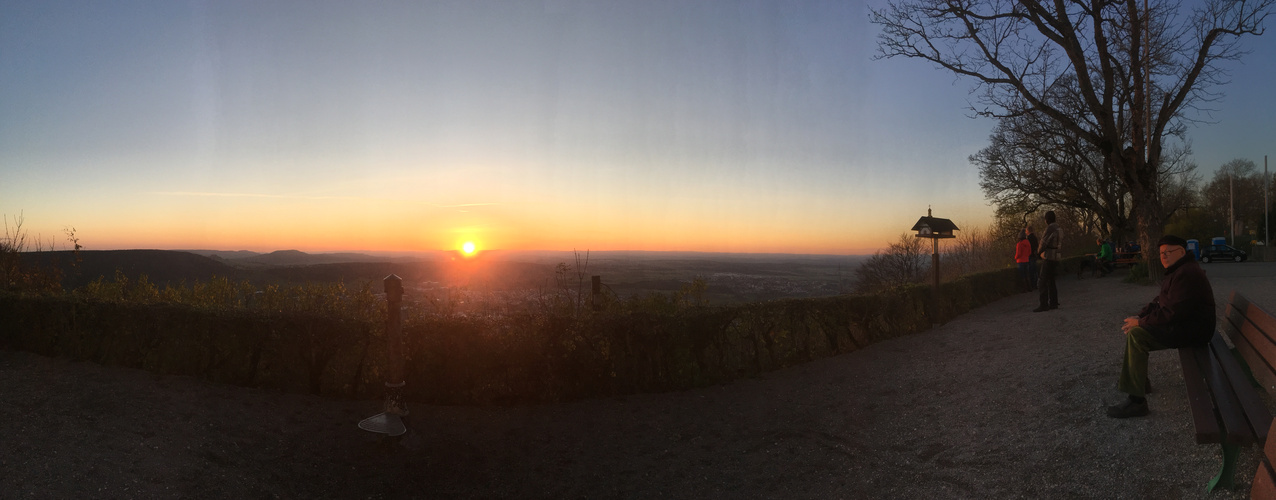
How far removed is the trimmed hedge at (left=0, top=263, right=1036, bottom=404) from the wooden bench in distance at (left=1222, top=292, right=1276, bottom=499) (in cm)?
517

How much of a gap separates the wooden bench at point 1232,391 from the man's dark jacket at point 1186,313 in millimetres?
135

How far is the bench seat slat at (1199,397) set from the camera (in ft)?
12.9

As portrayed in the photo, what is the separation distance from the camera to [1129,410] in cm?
532

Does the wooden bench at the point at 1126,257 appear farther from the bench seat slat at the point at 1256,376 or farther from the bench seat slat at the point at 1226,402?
the bench seat slat at the point at 1226,402

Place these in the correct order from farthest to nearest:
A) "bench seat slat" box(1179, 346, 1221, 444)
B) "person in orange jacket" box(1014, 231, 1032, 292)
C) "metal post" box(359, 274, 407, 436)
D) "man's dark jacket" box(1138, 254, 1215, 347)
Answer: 1. "person in orange jacket" box(1014, 231, 1032, 292)
2. "metal post" box(359, 274, 407, 436)
3. "man's dark jacket" box(1138, 254, 1215, 347)
4. "bench seat slat" box(1179, 346, 1221, 444)

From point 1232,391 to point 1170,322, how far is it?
737 millimetres

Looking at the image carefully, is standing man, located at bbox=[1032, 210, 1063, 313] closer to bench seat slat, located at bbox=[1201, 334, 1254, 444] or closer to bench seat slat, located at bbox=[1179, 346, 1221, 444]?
bench seat slat, located at bbox=[1201, 334, 1254, 444]

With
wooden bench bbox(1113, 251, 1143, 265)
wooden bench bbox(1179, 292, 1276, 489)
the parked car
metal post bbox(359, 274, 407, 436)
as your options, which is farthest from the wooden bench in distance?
the parked car

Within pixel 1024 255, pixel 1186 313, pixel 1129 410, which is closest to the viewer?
pixel 1186 313

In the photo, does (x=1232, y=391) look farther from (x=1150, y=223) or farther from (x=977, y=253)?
(x=977, y=253)

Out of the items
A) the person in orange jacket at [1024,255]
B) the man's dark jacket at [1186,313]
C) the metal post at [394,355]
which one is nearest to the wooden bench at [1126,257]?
the person in orange jacket at [1024,255]

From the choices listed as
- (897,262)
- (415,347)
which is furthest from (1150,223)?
(897,262)

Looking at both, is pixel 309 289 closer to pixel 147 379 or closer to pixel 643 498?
pixel 147 379

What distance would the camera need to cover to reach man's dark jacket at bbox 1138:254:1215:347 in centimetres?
508
